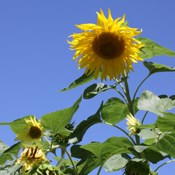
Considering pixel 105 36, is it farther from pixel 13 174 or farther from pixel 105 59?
pixel 13 174

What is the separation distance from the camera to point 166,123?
166cm

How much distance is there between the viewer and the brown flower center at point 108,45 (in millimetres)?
2191

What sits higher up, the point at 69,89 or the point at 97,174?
the point at 69,89

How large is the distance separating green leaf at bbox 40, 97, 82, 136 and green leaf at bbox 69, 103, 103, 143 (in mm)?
67

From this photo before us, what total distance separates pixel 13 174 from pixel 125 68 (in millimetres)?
755

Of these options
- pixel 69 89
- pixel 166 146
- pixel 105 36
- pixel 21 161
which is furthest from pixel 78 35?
pixel 166 146

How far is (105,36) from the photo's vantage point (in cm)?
219

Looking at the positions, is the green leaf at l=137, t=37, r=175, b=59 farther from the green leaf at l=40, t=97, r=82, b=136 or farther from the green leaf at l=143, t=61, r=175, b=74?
the green leaf at l=40, t=97, r=82, b=136

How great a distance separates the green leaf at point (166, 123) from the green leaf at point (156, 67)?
614 millimetres

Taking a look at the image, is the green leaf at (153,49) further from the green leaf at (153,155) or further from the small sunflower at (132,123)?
the green leaf at (153,155)

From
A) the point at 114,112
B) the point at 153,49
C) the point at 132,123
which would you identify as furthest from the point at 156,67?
the point at 132,123

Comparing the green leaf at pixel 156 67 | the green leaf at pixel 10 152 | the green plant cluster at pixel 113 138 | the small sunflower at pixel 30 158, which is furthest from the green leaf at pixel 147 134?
the green leaf at pixel 10 152

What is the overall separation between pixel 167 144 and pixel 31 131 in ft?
2.57

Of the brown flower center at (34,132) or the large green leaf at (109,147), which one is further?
the brown flower center at (34,132)
